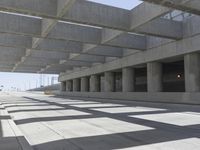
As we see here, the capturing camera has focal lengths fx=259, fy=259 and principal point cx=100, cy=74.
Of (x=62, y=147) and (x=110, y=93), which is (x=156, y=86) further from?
(x=62, y=147)

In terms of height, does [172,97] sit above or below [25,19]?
below

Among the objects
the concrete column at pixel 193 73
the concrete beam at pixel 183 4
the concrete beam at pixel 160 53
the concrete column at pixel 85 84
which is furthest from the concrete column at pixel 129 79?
the concrete beam at pixel 183 4

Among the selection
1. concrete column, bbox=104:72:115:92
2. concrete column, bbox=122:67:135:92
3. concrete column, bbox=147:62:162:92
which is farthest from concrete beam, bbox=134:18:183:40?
concrete column, bbox=104:72:115:92

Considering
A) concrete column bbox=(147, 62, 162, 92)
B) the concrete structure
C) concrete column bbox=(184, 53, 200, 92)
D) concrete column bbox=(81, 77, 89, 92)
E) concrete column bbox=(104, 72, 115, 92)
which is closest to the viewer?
the concrete structure

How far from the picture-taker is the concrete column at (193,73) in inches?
917

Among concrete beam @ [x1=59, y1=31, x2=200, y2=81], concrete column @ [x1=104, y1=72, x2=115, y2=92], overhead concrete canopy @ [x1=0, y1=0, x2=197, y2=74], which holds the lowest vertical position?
concrete column @ [x1=104, y1=72, x2=115, y2=92]

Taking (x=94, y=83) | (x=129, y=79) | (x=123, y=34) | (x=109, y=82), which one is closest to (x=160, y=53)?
(x=123, y=34)

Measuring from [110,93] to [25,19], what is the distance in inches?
813

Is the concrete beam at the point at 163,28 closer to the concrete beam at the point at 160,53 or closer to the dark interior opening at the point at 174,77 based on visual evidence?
the concrete beam at the point at 160,53

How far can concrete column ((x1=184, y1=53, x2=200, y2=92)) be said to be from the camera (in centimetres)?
2330

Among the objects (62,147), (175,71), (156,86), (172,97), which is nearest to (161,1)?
(62,147)

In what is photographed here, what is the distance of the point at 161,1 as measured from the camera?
1328cm

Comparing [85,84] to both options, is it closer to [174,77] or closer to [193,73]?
[174,77]

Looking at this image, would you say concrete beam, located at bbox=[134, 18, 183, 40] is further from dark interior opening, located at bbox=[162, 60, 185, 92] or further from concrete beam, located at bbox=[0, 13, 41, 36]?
dark interior opening, located at bbox=[162, 60, 185, 92]
